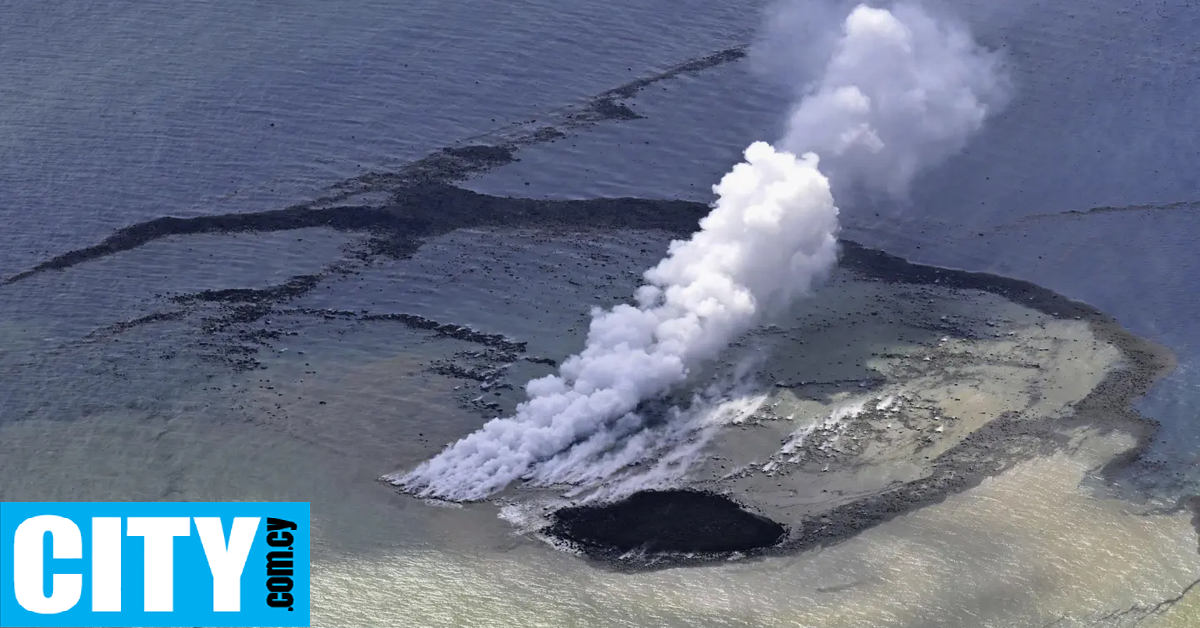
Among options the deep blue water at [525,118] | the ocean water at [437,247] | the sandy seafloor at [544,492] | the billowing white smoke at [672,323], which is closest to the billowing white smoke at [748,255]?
the billowing white smoke at [672,323]

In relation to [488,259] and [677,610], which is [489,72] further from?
[677,610]

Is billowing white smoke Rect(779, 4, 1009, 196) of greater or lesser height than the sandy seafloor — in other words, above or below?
above

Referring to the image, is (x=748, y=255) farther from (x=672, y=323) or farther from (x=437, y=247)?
(x=437, y=247)

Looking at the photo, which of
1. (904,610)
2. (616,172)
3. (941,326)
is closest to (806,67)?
(616,172)

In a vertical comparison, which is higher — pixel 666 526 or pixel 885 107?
pixel 885 107

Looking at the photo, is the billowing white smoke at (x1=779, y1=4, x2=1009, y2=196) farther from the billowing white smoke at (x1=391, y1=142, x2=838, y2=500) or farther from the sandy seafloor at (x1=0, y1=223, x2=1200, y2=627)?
the sandy seafloor at (x1=0, y1=223, x2=1200, y2=627)

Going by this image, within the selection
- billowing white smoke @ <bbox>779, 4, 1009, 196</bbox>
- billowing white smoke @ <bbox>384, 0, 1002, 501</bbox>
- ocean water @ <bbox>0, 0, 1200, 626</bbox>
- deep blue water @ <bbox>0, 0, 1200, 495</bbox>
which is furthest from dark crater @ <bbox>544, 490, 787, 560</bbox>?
billowing white smoke @ <bbox>779, 4, 1009, 196</bbox>

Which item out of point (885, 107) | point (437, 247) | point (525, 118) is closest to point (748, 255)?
point (437, 247)

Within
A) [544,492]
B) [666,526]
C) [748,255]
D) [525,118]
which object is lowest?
[544,492]
